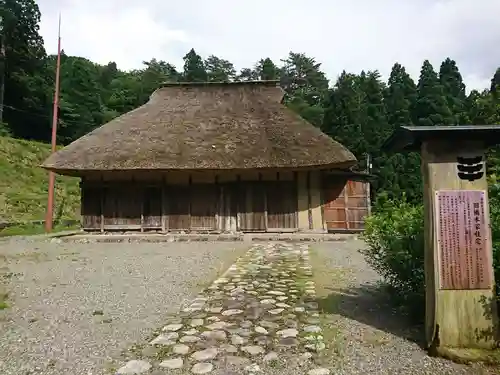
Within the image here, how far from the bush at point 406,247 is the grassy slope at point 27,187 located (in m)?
17.4

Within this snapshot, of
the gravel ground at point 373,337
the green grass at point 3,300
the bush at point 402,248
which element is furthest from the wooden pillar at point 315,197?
the green grass at point 3,300

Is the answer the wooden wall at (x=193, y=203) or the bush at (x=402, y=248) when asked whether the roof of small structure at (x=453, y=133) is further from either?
the wooden wall at (x=193, y=203)

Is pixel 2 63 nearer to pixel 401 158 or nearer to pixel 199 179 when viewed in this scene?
pixel 199 179

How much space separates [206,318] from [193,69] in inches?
1721

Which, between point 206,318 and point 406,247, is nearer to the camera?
point 406,247

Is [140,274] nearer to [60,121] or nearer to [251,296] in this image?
[251,296]

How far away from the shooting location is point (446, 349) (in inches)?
127

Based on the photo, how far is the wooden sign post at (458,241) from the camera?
327 cm

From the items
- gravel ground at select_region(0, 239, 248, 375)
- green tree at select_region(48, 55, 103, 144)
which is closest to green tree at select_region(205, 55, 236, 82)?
green tree at select_region(48, 55, 103, 144)

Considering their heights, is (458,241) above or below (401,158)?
below

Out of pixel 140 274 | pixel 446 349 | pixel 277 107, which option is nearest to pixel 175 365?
pixel 446 349

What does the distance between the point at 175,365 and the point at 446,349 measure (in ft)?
6.91

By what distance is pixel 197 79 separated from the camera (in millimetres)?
44031

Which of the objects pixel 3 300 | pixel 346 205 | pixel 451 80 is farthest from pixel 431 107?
pixel 3 300
